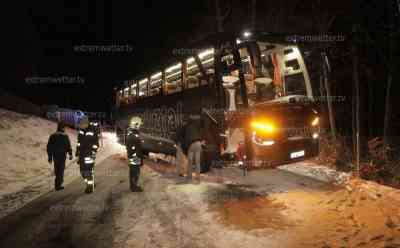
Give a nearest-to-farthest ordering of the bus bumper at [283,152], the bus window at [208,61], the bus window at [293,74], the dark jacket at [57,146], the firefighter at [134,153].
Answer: the bus bumper at [283,152] → the firefighter at [134,153] → the dark jacket at [57,146] → the bus window at [208,61] → the bus window at [293,74]

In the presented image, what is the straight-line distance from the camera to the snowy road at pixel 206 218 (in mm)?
4750

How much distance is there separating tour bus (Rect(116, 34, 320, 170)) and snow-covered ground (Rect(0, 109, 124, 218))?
14.3 feet

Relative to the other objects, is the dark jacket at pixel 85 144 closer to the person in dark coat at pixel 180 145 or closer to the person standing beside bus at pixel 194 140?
the person in dark coat at pixel 180 145

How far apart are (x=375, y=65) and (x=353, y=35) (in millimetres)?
3318

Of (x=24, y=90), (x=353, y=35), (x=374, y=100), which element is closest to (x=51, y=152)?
(x=353, y=35)

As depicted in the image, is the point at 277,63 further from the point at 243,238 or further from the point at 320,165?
the point at 243,238

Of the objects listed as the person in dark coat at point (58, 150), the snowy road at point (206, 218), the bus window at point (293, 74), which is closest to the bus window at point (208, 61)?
the bus window at point (293, 74)

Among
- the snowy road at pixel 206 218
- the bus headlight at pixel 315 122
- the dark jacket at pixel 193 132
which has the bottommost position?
the snowy road at pixel 206 218

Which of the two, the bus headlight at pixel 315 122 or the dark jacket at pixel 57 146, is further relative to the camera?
the bus headlight at pixel 315 122

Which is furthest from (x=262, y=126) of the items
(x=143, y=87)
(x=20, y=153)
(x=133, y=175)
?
(x=20, y=153)

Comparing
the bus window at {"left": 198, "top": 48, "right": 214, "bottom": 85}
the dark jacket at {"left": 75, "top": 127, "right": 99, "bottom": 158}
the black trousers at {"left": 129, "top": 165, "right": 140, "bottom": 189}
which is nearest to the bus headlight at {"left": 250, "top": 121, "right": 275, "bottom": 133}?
the bus window at {"left": 198, "top": 48, "right": 214, "bottom": 85}

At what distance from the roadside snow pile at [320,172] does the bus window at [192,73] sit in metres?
3.91

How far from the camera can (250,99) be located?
890 cm

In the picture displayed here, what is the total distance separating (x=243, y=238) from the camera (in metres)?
4.84
